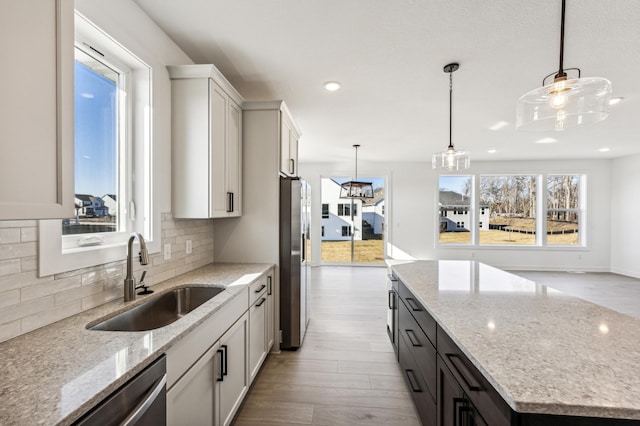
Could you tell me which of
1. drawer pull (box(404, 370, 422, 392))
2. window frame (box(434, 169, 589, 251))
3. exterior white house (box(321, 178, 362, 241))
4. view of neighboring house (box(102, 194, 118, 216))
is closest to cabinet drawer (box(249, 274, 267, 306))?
view of neighboring house (box(102, 194, 118, 216))

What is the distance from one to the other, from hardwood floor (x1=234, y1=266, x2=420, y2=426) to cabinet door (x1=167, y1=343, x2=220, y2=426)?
56 centimetres

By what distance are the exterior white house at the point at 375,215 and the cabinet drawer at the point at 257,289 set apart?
5048 millimetres

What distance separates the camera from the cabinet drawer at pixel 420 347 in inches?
60.4

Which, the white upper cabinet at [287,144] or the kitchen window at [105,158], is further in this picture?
the white upper cabinet at [287,144]

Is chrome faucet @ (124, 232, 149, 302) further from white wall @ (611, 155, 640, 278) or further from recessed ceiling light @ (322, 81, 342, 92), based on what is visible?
white wall @ (611, 155, 640, 278)

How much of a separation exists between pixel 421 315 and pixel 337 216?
18.4 ft

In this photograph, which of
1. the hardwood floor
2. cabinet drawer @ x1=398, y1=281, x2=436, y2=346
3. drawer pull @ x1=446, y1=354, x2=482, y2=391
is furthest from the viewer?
the hardwood floor

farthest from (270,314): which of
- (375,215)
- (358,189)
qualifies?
(375,215)

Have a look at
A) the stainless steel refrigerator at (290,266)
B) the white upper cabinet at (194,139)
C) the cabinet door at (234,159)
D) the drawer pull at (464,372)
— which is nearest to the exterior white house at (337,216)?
the stainless steel refrigerator at (290,266)

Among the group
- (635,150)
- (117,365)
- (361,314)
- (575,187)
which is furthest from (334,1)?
(575,187)

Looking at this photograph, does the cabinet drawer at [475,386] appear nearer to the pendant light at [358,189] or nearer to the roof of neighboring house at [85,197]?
the roof of neighboring house at [85,197]

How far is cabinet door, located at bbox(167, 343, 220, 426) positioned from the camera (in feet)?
3.94

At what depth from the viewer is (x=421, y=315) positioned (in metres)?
1.74

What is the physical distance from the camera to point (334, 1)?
1.67 metres
